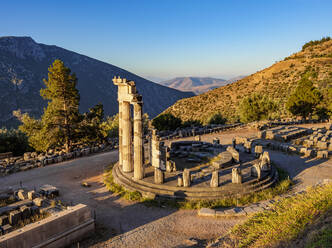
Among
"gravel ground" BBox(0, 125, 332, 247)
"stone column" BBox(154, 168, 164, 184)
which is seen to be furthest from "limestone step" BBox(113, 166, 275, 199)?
"gravel ground" BBox(0, 125, 332, 247)

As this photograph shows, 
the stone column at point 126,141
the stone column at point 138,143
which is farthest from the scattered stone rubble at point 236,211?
the stone column at point 126,141

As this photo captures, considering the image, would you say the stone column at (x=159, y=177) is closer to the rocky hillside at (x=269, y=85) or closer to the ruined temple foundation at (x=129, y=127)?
the ruined temple foundation at (x=129, y=127)

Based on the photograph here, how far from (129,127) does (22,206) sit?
24.6 ft

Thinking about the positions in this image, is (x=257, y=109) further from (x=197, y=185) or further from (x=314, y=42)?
(x=314, y=42)

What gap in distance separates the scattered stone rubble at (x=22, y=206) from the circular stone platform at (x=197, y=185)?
4.16 metres

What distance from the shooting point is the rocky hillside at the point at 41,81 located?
319 ft

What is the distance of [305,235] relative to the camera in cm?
710

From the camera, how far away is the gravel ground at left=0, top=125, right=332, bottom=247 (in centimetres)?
1010

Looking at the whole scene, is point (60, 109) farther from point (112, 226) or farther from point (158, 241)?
point (158, 241)

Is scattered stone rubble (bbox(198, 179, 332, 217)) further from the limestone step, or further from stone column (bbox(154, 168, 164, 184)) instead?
stone column (bbox(154, 168, 164, 184))

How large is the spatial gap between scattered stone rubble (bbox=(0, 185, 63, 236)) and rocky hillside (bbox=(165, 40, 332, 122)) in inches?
1785

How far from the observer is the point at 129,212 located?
40.9 feet

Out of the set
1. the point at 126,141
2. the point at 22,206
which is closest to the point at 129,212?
the point at 126,141

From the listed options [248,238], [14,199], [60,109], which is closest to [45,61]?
[60,109]
